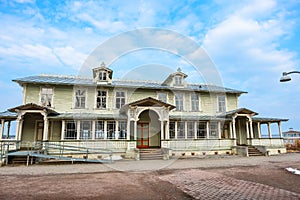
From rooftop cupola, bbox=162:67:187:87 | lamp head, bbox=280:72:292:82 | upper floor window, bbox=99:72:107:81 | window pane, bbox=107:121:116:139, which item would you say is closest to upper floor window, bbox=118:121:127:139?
window pane, bbox=107:121:116:139

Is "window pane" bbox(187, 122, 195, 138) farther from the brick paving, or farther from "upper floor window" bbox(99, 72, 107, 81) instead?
the brick paving

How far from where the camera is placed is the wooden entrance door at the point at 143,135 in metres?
17.4

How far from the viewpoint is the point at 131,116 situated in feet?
50.5

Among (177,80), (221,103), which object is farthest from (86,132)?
(221,103)

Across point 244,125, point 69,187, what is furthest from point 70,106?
point 244,125

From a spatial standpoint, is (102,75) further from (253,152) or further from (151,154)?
(253,152)

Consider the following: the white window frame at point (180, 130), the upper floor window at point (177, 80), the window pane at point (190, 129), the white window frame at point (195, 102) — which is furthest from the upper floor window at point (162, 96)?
the window pane at point (190, 129)

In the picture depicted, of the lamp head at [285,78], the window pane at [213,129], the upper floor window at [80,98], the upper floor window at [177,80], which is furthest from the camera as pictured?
the upper floor window at [177,80]

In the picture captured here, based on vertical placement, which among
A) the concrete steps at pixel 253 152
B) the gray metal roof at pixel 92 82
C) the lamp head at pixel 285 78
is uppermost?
the gray metal roof at pixel 92 82

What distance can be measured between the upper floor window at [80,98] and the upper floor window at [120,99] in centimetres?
306

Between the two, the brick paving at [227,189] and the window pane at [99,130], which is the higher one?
the window pane at [99,130]

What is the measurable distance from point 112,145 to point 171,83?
8.89 metres

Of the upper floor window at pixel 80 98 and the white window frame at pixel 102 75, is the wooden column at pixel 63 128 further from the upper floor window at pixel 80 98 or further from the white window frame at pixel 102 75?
the white window frame at pixel 102 75

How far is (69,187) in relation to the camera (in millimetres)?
6512
